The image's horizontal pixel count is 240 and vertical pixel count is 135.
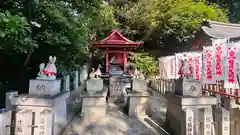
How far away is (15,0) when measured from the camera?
5.14m

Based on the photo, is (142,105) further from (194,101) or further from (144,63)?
(144,63)

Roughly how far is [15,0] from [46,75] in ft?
6.73

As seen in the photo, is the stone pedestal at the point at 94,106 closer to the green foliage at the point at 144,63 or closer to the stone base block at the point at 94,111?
the stone base block at the point at 94,111

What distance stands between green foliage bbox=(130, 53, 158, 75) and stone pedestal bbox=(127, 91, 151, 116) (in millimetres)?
8590

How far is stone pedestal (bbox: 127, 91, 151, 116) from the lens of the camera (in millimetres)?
7656

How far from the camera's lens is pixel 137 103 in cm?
771

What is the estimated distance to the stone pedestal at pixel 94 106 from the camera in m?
7.19

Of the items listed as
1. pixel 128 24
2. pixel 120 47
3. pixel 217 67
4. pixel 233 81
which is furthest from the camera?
pixel 128 24

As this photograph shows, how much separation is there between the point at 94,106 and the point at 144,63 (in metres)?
9.93

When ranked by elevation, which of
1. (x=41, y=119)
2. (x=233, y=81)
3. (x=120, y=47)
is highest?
(x=120, y=47)

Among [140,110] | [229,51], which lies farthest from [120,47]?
[229,51]

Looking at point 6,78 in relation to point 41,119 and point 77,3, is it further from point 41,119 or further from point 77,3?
point 41,119

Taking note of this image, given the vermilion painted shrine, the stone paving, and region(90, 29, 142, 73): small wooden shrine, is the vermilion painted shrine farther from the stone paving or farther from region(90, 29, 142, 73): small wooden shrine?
region(90, 29, 142, 73): small wooden shrine

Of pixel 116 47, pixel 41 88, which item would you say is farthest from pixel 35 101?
pixel 116 47
